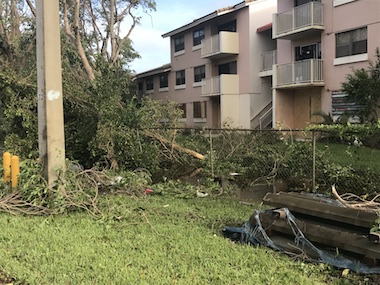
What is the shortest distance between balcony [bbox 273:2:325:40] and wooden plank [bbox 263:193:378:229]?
55.4 feet

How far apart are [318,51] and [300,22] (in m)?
1.77

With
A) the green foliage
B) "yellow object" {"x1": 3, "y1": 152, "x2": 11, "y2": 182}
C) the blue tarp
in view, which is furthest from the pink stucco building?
the blue tarp

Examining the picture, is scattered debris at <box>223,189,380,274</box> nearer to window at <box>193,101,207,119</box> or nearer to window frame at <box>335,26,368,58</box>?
window frame at <box>335,26,368,58</box>

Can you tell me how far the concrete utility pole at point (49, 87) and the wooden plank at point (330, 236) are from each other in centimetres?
390

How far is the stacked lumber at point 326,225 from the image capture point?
4375mm

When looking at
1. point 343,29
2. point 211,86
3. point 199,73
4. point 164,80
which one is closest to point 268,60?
point 211,86

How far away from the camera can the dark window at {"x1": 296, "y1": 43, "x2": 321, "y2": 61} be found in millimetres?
21673

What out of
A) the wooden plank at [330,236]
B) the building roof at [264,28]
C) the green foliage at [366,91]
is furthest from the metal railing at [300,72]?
the wooden plank at [330,236]

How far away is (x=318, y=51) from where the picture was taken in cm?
2162

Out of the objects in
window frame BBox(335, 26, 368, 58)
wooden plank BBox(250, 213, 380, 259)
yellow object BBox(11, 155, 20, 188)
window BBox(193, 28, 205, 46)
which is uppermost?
window BBox(193, 28, 205, 46)

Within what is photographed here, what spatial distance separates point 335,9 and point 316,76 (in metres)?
3.24

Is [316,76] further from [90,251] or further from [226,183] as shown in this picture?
[90,251]

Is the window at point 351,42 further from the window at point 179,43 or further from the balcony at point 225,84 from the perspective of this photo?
the window at point 179,43

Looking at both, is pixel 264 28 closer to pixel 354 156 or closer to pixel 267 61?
pixel 267 61
